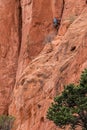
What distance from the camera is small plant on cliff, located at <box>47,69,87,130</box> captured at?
17.4 m

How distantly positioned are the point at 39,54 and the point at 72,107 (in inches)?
676

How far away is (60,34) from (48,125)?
10.8 metres

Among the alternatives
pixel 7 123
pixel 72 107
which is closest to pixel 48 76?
pixel 7 123

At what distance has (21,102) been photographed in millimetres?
30078

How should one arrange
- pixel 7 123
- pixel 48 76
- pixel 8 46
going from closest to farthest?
1. pixel 48 76
2. pixel 7 123
3. pixel 8 46

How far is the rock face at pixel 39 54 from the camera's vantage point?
2566 cm

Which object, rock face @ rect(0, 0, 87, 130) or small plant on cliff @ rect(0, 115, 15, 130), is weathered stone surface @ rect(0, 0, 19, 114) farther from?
small plant on cliff @ rect(0, 115, 15, 130)

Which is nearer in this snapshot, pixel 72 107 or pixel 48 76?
pixel 72 107

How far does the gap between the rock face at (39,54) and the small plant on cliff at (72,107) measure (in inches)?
201

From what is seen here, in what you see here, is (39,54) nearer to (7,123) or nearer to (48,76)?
(7,123)

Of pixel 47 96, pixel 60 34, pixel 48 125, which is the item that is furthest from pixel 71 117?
pixel 60 34

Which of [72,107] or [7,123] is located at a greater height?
[72,107]

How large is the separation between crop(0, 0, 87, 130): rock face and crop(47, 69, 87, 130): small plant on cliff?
5097 millimetres

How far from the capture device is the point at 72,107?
58.5 feet
